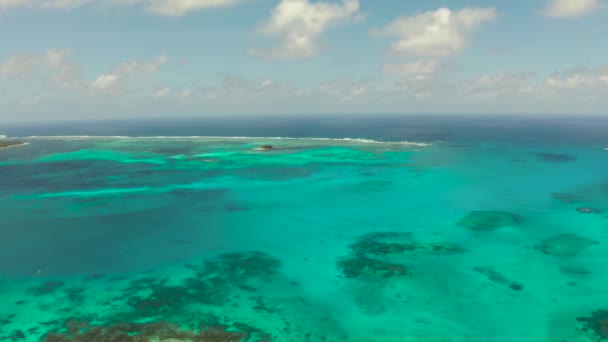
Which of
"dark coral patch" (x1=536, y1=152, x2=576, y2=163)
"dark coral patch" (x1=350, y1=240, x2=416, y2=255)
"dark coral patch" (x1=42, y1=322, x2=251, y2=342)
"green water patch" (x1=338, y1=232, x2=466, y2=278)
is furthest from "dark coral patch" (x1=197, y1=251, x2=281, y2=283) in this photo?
"dark coral patch" (x1=536, y1=152, x2=576, y2=163)

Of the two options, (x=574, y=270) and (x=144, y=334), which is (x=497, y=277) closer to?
(x=574, y=270)

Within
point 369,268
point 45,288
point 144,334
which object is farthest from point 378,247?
point 45,288

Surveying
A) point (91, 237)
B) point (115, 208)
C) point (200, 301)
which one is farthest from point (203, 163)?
point (200, 301)

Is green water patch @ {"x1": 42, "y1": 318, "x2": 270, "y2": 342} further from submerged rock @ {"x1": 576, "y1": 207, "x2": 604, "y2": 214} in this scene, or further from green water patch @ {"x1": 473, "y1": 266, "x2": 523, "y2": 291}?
submerged rock @ {"x1": 576, "y1": 207, "x2": 604, "y2": 214}

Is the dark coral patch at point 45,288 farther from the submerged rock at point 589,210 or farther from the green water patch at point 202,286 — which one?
the submerged rock at point 589,210

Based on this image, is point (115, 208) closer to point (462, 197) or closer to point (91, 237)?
point (91, 237)
